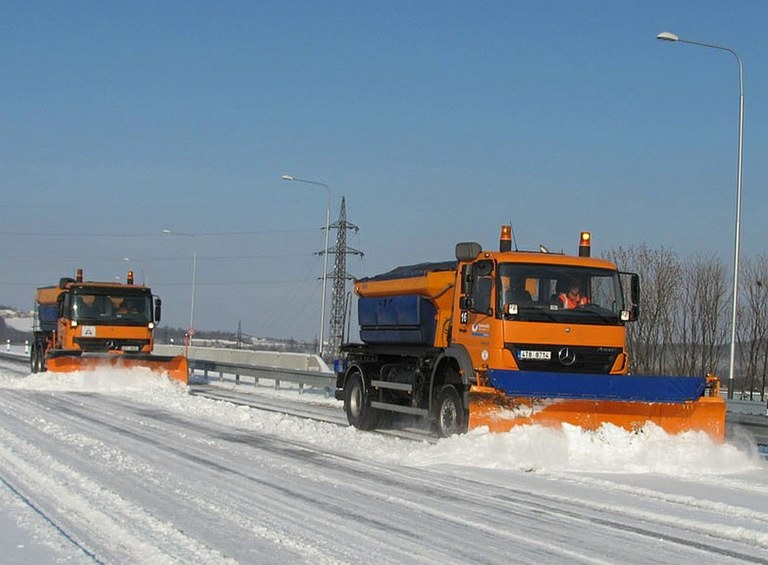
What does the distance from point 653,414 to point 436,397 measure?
2960 millimetres

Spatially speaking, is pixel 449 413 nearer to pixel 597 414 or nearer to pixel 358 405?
pixel 597 414

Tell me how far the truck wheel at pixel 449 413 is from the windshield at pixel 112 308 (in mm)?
14980

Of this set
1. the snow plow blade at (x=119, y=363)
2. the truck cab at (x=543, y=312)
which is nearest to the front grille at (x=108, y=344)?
the snow plow blade at (x=119, y=363)

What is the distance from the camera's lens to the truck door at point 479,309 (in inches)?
519

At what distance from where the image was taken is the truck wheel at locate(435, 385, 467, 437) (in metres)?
13.2

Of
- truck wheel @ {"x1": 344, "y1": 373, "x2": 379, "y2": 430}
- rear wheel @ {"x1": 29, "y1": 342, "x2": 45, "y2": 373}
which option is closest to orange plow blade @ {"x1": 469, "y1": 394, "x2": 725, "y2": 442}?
truck wheel @ {"x1": 344, "y1": 373, "x2": 379, "y2": 430}

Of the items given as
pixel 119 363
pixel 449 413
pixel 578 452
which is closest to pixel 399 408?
pixel 449 413

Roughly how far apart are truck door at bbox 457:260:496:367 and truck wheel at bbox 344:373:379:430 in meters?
3.48

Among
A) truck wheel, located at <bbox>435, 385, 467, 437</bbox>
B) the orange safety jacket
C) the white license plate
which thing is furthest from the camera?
the orange safety jacket

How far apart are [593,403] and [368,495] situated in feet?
13.3

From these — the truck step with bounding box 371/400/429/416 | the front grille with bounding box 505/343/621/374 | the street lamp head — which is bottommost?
the truck step with bounding box 371/400/429/416

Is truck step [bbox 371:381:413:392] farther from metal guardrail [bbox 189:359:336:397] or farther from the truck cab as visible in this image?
metal guardrail [bbox 189:359:336:397]

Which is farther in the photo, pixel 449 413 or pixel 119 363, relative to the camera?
pixel 119 363

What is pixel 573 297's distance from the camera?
1341cm
